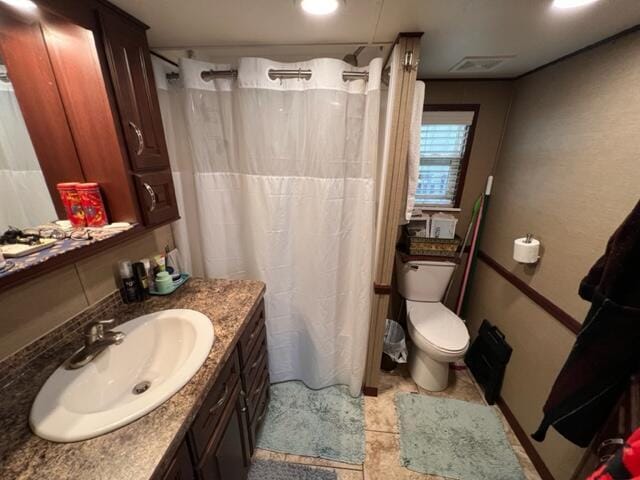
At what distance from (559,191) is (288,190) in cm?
142

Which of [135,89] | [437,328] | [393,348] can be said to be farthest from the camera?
[393,348]

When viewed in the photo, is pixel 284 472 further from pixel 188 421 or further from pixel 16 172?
pixel 16 172

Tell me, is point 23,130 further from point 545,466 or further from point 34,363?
point 545,466

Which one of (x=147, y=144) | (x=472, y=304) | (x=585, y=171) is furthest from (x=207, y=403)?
(x=472, y=304)

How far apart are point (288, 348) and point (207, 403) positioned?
947 mm

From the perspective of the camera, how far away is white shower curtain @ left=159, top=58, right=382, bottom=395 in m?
1.25

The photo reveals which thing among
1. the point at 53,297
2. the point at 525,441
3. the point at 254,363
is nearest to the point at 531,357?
the point at 525,441

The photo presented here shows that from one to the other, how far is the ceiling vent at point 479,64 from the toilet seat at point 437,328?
1.56 m

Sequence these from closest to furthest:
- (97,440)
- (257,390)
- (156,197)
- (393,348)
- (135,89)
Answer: (97,440), (135,89), (156,197), (257,390), (393,348)

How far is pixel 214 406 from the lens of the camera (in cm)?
86

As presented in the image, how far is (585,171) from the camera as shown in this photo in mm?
1162

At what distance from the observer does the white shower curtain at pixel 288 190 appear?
1.25 meters

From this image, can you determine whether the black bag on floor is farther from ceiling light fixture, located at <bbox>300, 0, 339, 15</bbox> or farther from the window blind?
ceiling light fixture, located at <bbox>300, 0, 339, 15</bbox>

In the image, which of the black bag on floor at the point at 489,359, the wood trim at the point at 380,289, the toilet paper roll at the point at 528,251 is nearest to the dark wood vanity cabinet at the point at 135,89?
the wood trim at the point at 380,289
